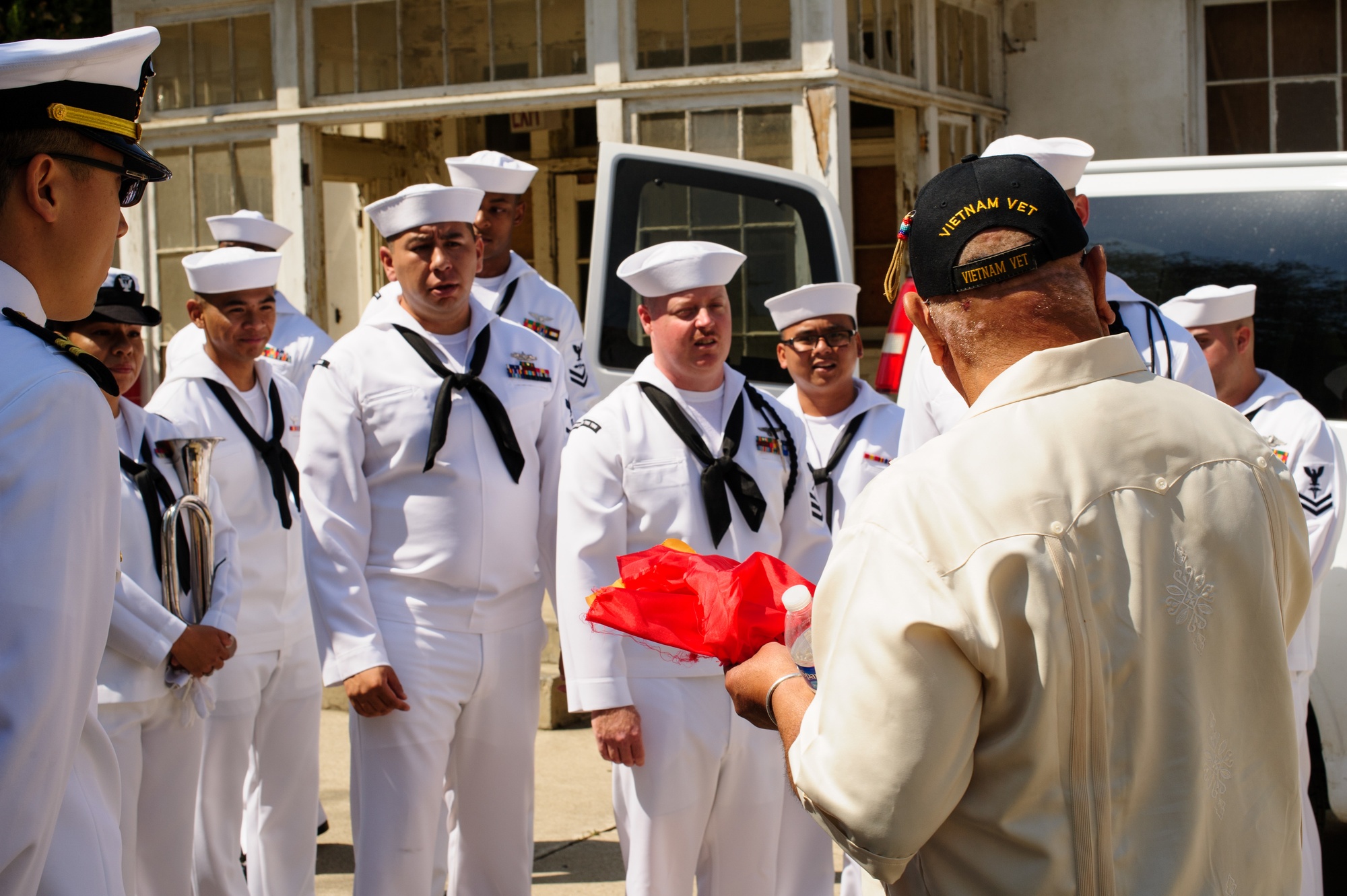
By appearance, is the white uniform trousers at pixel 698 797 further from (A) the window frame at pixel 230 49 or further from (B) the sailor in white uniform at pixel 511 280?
(A) the window frame at pixel 230 49

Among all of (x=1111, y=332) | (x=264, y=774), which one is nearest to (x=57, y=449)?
(x=1111, y=332)

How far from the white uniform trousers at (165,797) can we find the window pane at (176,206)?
20.9 feet

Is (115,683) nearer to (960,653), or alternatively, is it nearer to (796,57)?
(960,653)

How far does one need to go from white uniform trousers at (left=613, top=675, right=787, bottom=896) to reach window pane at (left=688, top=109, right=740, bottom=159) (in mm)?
5049

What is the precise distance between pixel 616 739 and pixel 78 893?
5.99 ft

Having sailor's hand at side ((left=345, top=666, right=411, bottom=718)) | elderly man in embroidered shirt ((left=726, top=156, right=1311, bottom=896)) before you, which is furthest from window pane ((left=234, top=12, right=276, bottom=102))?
elderly man in embroidered shirt ((left=726, top=156, right=1311, bottom=896))

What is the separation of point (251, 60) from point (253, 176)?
821 millimetres

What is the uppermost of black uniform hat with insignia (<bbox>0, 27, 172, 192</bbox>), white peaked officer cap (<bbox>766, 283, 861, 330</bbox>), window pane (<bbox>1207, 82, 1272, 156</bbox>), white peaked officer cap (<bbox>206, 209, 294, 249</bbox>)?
window pane (<bbox>1207, 82, 1272, 156</bbox>)

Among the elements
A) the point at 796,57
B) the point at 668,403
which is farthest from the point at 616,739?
the point at 796,57

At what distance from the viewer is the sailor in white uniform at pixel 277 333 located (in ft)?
19.5

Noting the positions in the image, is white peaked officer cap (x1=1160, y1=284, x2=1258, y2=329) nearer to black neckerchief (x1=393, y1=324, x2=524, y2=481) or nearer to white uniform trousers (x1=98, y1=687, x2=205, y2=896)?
black neckerchief (x1=393, y1=324, x2=524, y2=481)

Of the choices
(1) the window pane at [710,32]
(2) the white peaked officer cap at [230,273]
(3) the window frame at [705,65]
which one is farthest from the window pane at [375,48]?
(2) the white peaked officer cap at [230,273]

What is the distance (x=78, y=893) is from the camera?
1.87 metres

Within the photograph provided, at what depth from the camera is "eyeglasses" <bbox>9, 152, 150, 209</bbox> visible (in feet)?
5.92
